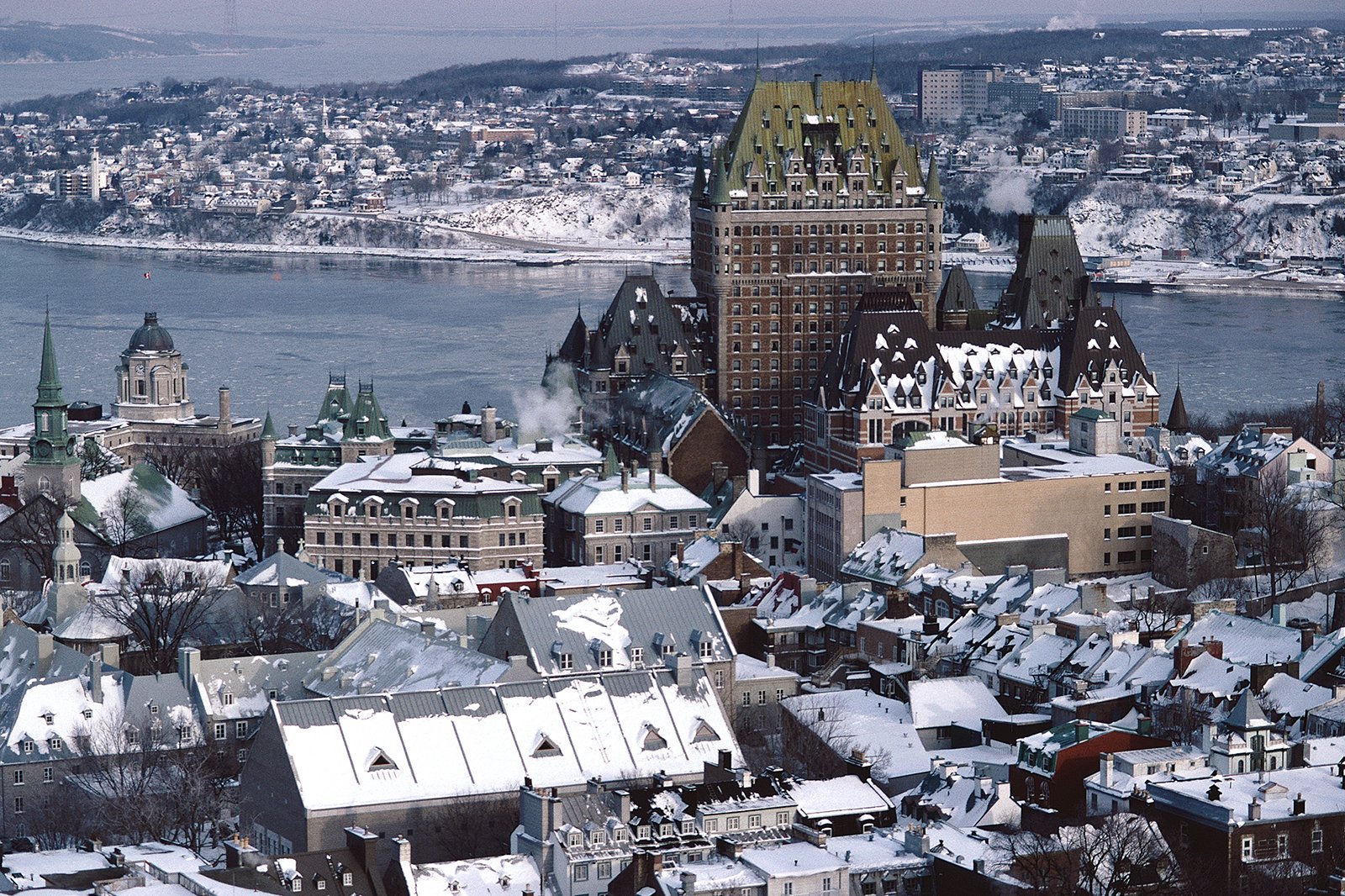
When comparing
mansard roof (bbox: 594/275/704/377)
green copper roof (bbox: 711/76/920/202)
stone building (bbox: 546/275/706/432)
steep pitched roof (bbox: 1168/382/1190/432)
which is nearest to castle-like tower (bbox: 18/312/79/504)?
stone building (bbox: 546/275/706/432)

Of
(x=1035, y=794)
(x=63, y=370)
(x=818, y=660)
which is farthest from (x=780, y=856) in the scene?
(x=63, y=370)

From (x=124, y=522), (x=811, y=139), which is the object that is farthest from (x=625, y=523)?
(x=811, y=139)

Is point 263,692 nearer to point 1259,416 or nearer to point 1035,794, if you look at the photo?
point 1035,794

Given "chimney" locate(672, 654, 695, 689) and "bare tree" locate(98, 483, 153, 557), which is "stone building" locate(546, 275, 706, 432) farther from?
"chimney" locate(672, 654, 695, 689)

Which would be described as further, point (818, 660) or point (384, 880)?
point (818, 660)

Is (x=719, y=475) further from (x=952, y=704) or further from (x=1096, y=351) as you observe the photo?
(x=952, y=704)

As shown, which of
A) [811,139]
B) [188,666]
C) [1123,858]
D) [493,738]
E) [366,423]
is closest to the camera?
[1123,858]
